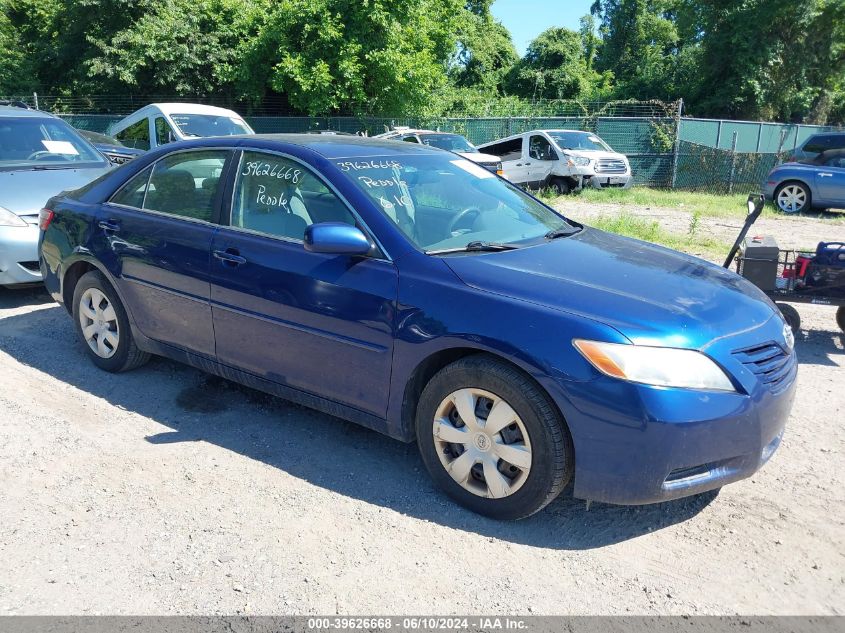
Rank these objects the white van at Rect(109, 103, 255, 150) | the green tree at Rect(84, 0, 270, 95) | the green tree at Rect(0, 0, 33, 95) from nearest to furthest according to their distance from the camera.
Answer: the white van at Rect(109, 103, 255, 150), the green tree at Rect(84, 0, 270, 95), the green tree at Rect(0, 0, 33, 95)

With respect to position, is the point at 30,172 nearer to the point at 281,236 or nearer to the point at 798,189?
the point at 281,236

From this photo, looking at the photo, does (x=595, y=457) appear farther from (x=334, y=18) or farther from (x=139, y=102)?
(x=139, y=102)

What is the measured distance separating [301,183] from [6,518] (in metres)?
2.24

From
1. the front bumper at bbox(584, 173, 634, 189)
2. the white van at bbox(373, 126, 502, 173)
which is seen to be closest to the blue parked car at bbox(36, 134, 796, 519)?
the white van at bbox(373, 126, 502, 173)

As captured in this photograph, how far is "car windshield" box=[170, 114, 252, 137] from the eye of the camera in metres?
13.7

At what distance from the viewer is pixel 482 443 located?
11.2 ft

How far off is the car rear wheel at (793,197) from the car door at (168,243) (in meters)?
13.9

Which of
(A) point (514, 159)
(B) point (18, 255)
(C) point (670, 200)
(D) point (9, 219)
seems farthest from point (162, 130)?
(C) point (670, 200)

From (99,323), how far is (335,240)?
243cm

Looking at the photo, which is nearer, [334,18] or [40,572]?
[40,572]

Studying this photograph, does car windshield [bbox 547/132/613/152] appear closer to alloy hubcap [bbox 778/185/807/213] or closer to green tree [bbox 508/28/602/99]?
alloy hubcap [bbox 778/185/807/213]

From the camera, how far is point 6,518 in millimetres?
3488

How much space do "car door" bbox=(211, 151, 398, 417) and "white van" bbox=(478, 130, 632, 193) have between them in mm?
14256

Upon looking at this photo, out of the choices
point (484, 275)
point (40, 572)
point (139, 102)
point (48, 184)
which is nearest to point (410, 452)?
point (484, 275)
